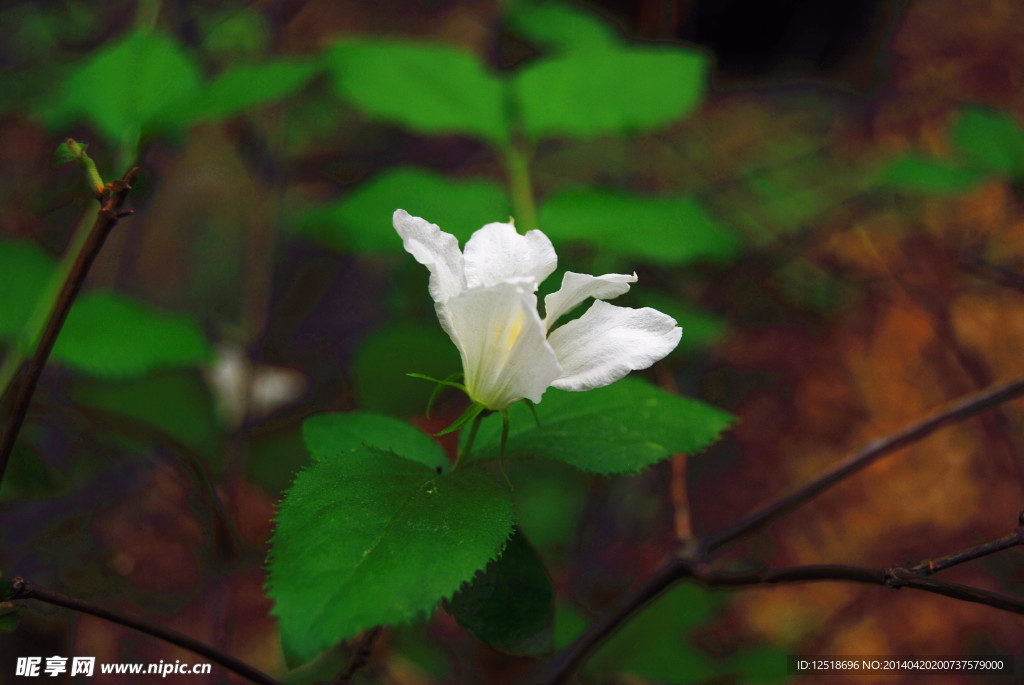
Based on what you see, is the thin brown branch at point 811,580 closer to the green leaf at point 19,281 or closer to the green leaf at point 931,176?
the green leaf at point 19,281

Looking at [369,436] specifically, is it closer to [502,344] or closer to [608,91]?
[502,344]

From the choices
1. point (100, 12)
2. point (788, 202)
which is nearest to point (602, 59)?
point (788, 202)

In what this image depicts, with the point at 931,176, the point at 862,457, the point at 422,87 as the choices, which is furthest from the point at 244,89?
the point at 931,176

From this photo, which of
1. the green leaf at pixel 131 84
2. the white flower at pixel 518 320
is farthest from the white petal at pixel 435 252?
the green leaf at pixel 131 84

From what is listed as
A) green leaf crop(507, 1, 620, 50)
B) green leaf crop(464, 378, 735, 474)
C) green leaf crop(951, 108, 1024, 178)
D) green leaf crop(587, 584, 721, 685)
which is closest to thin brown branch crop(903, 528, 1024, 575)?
green leaf crop(464, 378, 735, 474)

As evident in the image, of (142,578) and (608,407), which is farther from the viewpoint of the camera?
(142,578)

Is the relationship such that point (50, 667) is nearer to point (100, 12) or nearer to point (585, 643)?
point (585, 643)
